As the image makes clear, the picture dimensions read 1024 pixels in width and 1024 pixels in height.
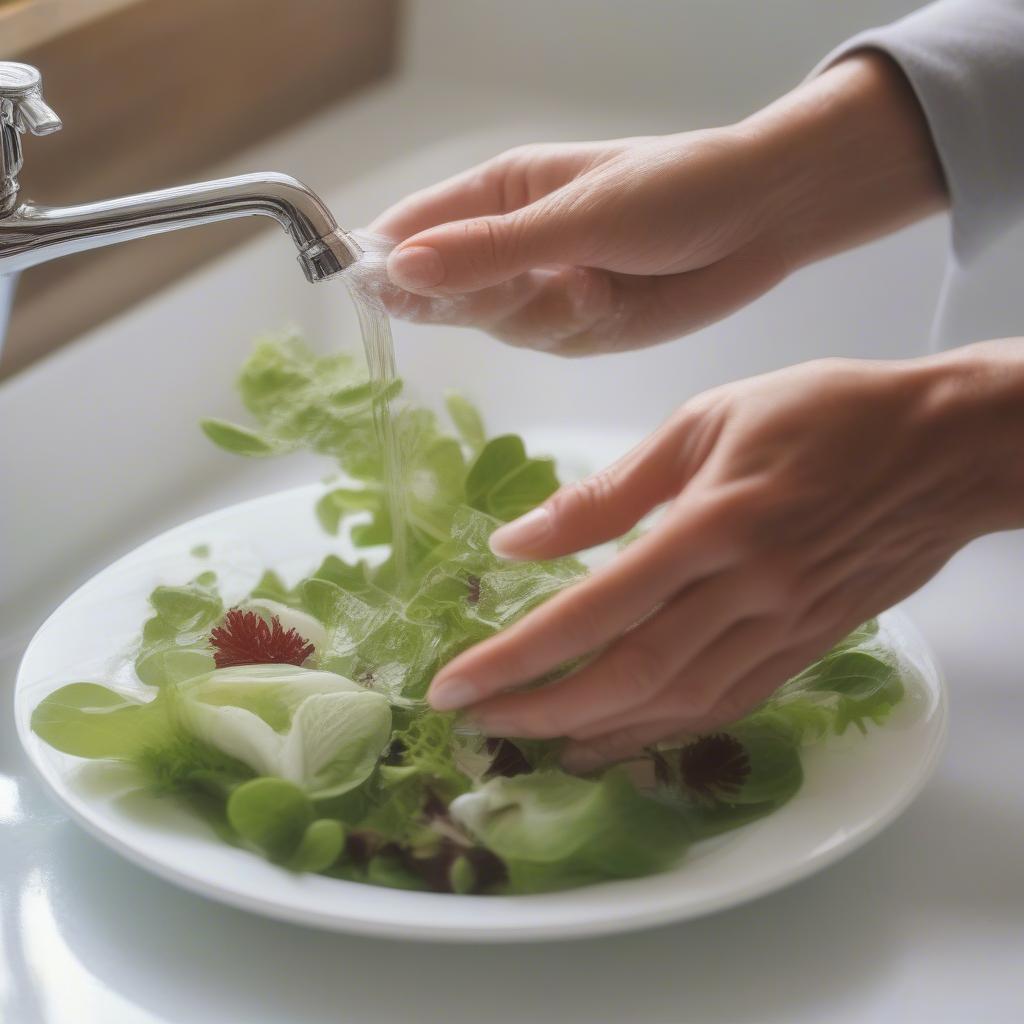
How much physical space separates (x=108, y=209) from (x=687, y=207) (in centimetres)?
35

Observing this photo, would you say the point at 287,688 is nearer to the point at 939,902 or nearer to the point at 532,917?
the point at 532,917

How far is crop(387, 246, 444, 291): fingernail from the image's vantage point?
28.9 inches

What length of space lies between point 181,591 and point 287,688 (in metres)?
0.12

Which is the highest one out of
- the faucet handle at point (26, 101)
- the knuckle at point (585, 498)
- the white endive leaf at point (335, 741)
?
the faucet handle at point (26, 101)

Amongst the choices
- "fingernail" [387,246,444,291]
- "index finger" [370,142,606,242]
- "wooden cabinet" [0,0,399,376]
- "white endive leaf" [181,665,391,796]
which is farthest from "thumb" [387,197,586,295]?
"wooden cabinet" [0,0,399,376]

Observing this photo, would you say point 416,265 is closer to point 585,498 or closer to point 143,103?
point 585,498

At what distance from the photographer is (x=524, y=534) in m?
0.61

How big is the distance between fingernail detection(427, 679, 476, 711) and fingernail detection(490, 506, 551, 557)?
0.07m

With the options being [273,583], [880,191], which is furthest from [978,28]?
[273,583]

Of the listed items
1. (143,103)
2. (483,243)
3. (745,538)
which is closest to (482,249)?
(483,243)

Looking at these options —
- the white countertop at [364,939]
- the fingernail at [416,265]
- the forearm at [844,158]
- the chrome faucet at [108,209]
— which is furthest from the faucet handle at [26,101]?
the forearm at [844,158]

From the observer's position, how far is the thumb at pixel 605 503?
0.61 metres

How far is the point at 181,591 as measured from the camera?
0.71m

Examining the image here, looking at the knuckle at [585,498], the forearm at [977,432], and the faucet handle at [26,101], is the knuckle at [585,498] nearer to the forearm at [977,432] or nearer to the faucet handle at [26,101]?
the forearm at [977,432]
